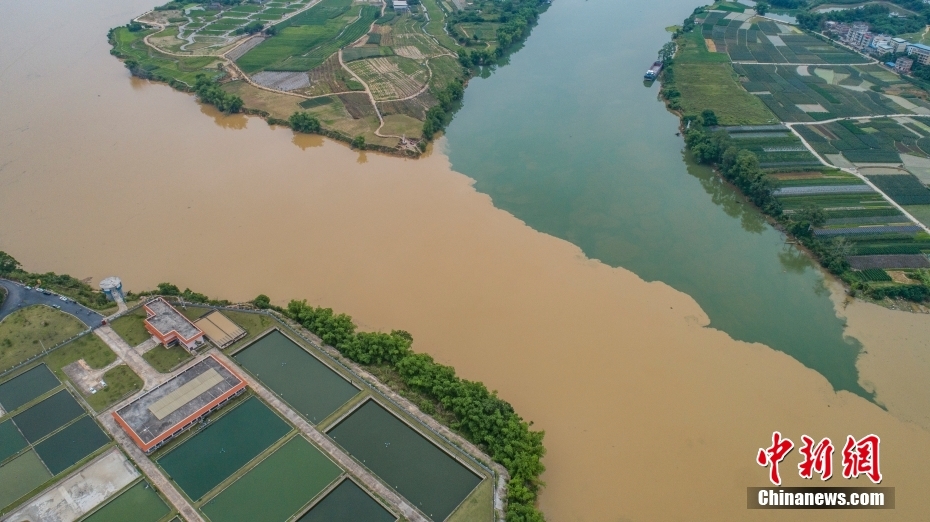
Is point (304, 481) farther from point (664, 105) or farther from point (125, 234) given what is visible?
point (664, 105)

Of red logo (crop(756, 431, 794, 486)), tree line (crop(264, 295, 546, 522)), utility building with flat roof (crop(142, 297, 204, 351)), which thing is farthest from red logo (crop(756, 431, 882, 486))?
utility building with flat roof (crop(142, 297, 204, 351))

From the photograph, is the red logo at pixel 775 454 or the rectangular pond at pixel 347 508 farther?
the red logo at pixel 775 454

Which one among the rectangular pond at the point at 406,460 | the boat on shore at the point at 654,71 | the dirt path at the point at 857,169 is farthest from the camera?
the boat on shore at the point at 654,71

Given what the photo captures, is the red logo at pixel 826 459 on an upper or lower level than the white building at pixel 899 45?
lower

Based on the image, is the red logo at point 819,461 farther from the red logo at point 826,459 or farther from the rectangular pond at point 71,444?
the rectangular pond at point 71,444

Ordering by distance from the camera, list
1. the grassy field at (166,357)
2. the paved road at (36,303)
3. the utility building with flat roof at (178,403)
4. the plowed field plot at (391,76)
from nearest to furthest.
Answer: the utility building with flat roof at (178,403)
the grassy field at (166,357)
the paved road at (36,303)
the plowed field plot at (391,76)

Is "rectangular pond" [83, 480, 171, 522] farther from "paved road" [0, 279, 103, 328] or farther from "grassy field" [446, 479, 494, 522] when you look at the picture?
"grassy field" [446, 479, 494, 522]

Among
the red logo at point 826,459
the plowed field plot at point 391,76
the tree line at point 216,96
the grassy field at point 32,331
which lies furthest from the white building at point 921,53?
the grassy field at point 32,331
